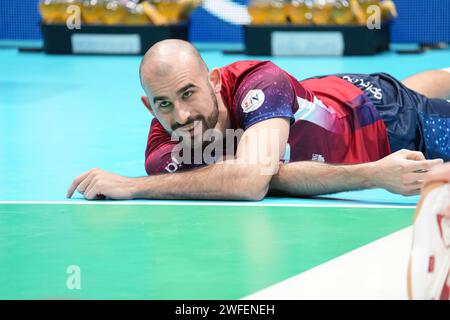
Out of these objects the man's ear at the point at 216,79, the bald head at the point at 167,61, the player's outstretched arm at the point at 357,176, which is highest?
the bald head at the point at 167,61

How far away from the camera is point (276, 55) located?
13.0 metres

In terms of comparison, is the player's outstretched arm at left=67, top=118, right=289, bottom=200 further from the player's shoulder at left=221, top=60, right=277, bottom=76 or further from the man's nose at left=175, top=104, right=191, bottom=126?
the player's shoulder at left=221, top=60, right=277, bottom=76

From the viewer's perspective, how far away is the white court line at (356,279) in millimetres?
3303

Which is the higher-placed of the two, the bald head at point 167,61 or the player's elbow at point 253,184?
the bald head at point 167,61

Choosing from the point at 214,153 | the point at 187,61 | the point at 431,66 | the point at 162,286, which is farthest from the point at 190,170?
the point at 431,66

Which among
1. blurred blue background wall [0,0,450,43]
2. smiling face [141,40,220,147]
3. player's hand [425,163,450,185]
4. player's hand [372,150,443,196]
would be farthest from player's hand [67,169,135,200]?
blurred blue background wall [0,0,450,43]

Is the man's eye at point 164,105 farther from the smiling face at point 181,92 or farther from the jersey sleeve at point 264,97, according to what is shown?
the jersey sleeve at point 264,97

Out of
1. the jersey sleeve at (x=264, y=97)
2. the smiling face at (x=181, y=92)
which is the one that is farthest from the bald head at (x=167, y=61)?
the jersey sleeve at (x=264, y=97)

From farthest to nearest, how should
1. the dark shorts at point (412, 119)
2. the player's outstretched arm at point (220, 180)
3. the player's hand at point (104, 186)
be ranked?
the dark shorts at point (412, 119), the player's hand at point (104, 186), the player's outstretched arm at point (220, 180)

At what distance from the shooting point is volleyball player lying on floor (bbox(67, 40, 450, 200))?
453cm

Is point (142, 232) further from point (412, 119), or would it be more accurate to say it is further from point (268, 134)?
point (412, 119)

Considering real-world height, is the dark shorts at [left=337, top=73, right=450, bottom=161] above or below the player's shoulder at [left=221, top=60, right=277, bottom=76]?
below

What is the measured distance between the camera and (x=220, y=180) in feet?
15.2
